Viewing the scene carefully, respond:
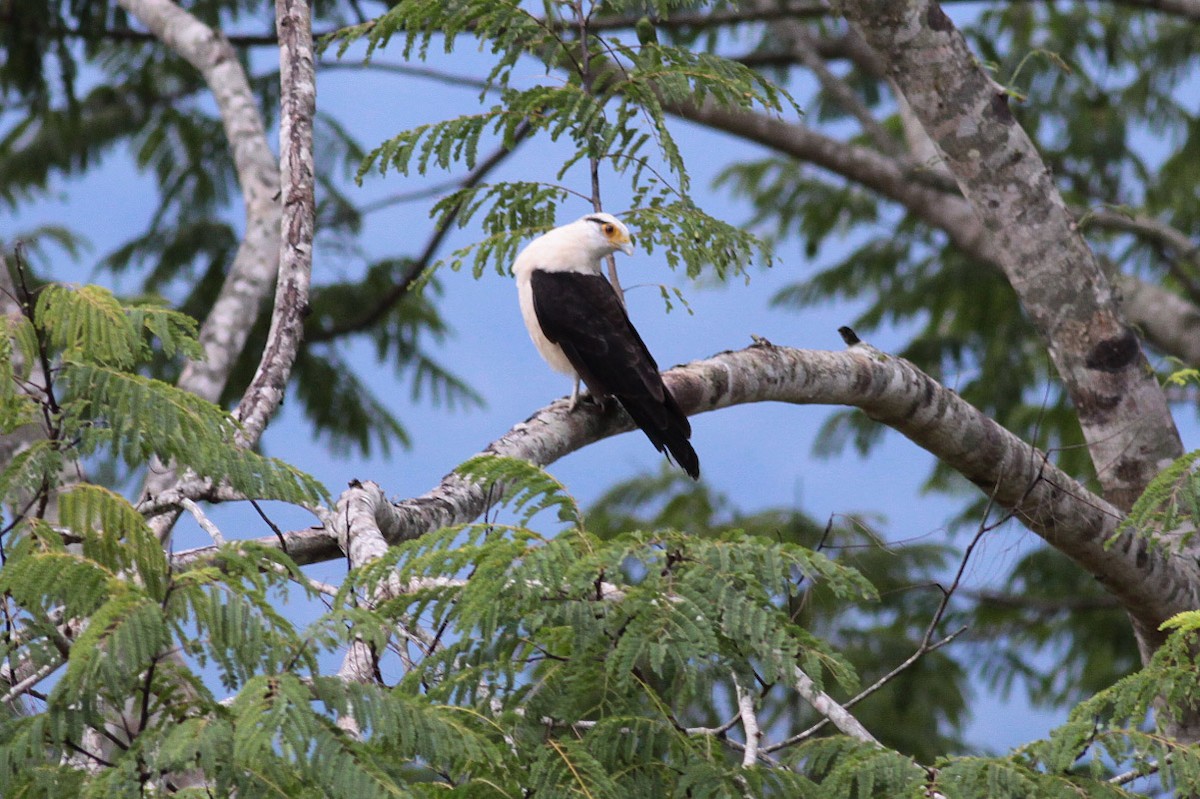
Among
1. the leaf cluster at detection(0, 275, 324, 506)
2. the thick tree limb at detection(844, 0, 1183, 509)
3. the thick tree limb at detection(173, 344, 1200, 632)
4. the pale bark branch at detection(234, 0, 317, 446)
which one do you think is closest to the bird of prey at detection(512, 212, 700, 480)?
the thick tree limb at detection(173, 344, 1200, 632)

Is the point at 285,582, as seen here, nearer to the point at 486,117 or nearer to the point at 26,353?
the point at 26,353

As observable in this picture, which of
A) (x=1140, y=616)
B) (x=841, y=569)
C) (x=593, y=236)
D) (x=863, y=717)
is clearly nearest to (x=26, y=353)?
(x=841, y=569)

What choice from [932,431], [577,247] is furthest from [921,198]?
[577,247]

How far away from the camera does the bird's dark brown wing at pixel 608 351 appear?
4566 millimetres

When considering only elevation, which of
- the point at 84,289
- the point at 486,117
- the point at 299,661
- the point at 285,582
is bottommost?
the point at 299,661

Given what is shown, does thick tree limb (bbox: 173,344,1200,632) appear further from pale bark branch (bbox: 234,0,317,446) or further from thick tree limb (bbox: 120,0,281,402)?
thick tree limb (bbox: 120,0,281,402)

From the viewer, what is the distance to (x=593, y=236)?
5.13m

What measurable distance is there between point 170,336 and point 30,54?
23.6ft

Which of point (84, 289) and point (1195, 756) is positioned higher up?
point (84, 289)

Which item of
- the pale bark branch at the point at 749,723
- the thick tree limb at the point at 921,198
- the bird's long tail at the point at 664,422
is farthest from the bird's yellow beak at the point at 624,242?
the thick tree limb at the point at 921,198

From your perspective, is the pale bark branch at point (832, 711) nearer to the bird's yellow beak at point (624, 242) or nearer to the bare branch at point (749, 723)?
the bare branch at point (749, 723)

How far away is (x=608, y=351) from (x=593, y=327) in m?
0.28

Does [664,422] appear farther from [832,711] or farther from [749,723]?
[749,723]

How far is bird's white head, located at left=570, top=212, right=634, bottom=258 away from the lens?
498 cm
